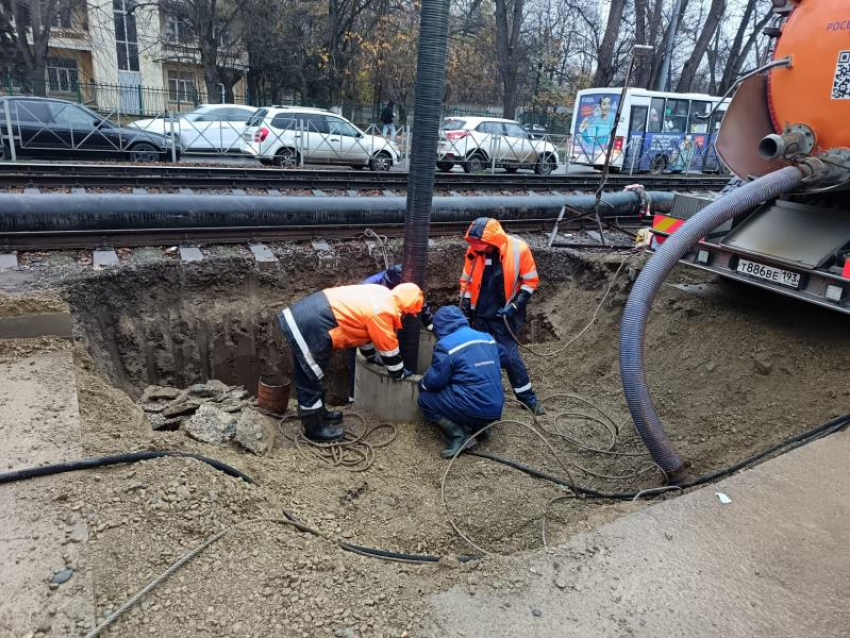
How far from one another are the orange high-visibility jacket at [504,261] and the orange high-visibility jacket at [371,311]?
105cm

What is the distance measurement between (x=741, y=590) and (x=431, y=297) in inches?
230

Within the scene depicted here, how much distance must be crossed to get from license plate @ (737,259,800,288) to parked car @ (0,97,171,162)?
43.4 feet

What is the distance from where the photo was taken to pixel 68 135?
13.8 metres

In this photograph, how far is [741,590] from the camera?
8.84 ft

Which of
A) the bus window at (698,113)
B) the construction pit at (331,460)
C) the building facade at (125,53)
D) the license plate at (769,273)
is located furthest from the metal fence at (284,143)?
the building facade at (125,53)

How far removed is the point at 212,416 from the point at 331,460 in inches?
39.7

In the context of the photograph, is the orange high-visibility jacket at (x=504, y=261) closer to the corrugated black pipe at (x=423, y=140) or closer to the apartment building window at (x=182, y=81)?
the corrugated black pipe at (x=423, y=140)

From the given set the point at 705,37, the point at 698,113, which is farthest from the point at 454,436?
the point at 705,37

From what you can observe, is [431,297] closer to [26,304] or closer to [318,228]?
[318,228]

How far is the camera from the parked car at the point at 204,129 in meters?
15.8

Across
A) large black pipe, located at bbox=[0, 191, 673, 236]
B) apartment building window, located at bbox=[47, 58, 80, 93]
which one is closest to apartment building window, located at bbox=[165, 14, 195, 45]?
apartment building window, located at bbox=[47, 58, 80, 93]

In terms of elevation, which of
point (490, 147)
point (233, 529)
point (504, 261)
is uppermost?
point (490, 147)

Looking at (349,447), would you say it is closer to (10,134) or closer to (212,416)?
(212,416)

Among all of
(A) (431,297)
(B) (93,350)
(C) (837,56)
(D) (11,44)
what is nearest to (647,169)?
(A) (431,297)
